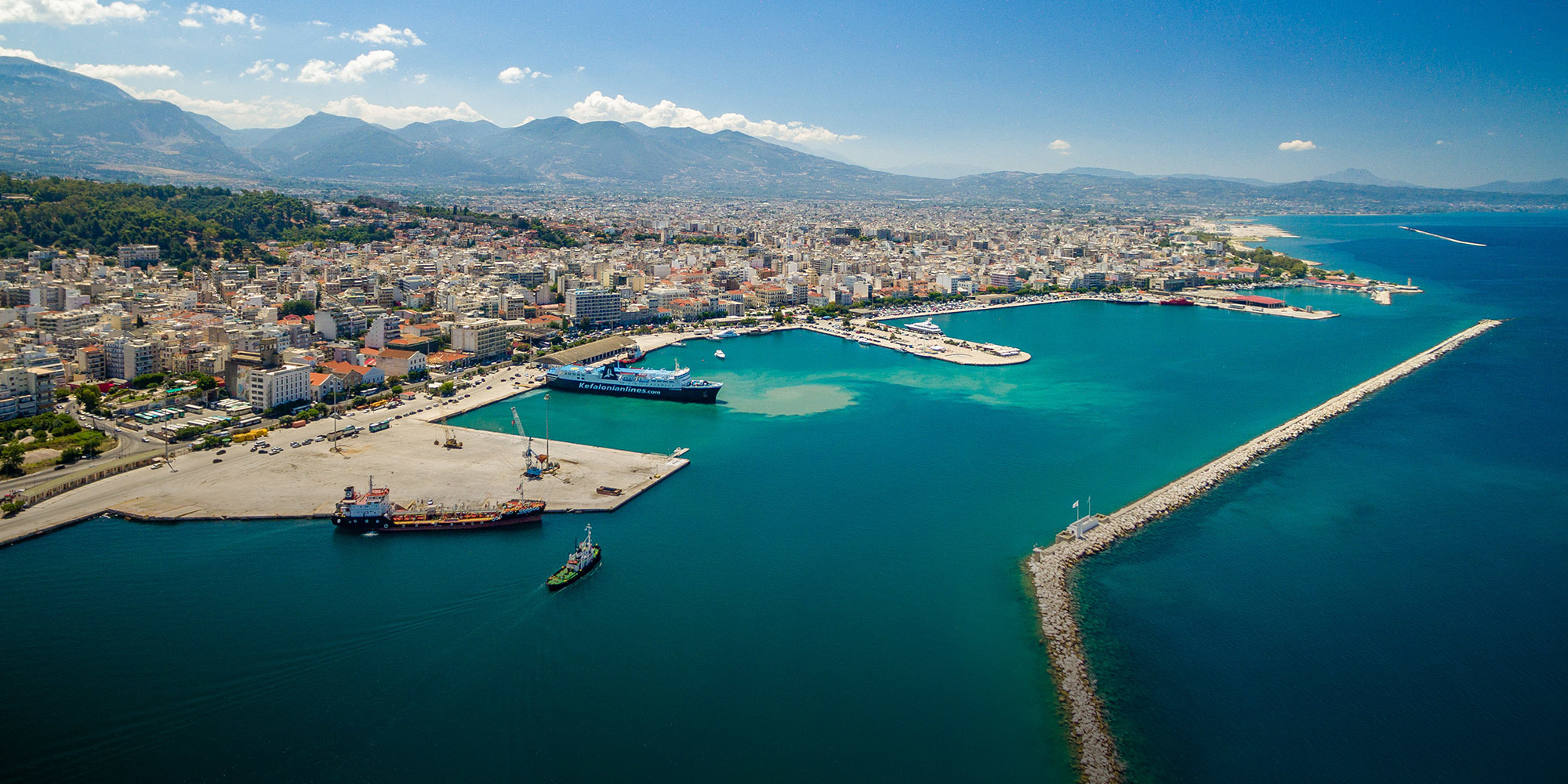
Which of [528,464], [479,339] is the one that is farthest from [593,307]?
[528,464]

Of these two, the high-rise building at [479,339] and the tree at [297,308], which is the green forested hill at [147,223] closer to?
the tree at [297,308]

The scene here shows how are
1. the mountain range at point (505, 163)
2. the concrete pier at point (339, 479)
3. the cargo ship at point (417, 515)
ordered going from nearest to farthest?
1. the cargo ship at point (417, 515)
2. the concrete pier at point (339, 479)
3. the mountain range at point (505, 163)

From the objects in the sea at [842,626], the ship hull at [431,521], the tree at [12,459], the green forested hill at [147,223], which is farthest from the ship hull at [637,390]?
the green forested hill at [147,223]

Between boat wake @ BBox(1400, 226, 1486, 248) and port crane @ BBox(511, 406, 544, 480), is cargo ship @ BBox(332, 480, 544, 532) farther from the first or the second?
boat wake @ BBox(1400, 226, 1486, 248)

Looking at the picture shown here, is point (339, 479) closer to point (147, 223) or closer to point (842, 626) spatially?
point (842, 626)

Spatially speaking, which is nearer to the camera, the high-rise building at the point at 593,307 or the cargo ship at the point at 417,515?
the cargo ship at the point at 417,515

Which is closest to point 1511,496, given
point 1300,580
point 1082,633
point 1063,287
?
point 1300,580
